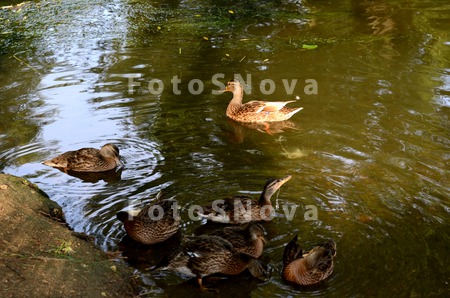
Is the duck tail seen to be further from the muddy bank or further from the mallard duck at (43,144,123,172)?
the mallard duck at (43,144,123,172)

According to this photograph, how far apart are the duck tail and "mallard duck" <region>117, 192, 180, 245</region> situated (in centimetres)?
148

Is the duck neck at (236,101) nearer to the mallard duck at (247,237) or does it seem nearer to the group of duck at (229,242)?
the group of duck at (229,242)

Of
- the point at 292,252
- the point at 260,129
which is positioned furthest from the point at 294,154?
the point at 292,252

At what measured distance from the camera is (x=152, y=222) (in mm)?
7566

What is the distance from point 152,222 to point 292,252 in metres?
1.71

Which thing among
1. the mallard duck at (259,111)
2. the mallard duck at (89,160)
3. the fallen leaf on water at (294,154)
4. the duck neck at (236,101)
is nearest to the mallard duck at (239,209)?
the fallen leaf on water at (294,154)

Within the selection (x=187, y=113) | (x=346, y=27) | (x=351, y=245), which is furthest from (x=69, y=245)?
(x=346, y=27)

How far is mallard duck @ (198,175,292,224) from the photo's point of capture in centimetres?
798

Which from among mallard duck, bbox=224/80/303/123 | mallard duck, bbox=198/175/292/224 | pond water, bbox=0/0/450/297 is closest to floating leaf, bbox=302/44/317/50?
pond water, bbox=0/0/450/297

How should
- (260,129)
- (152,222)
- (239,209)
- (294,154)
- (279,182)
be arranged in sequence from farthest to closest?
1. (260,129)
2. (294,154)
3. (279,182)
4. (239,209)
5. (152,222)

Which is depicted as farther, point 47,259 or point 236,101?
point 236,101

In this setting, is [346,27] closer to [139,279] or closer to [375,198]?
[375,198]

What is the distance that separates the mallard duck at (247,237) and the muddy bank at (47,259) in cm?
116

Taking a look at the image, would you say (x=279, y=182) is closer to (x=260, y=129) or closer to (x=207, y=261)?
(x=207, y=261)
